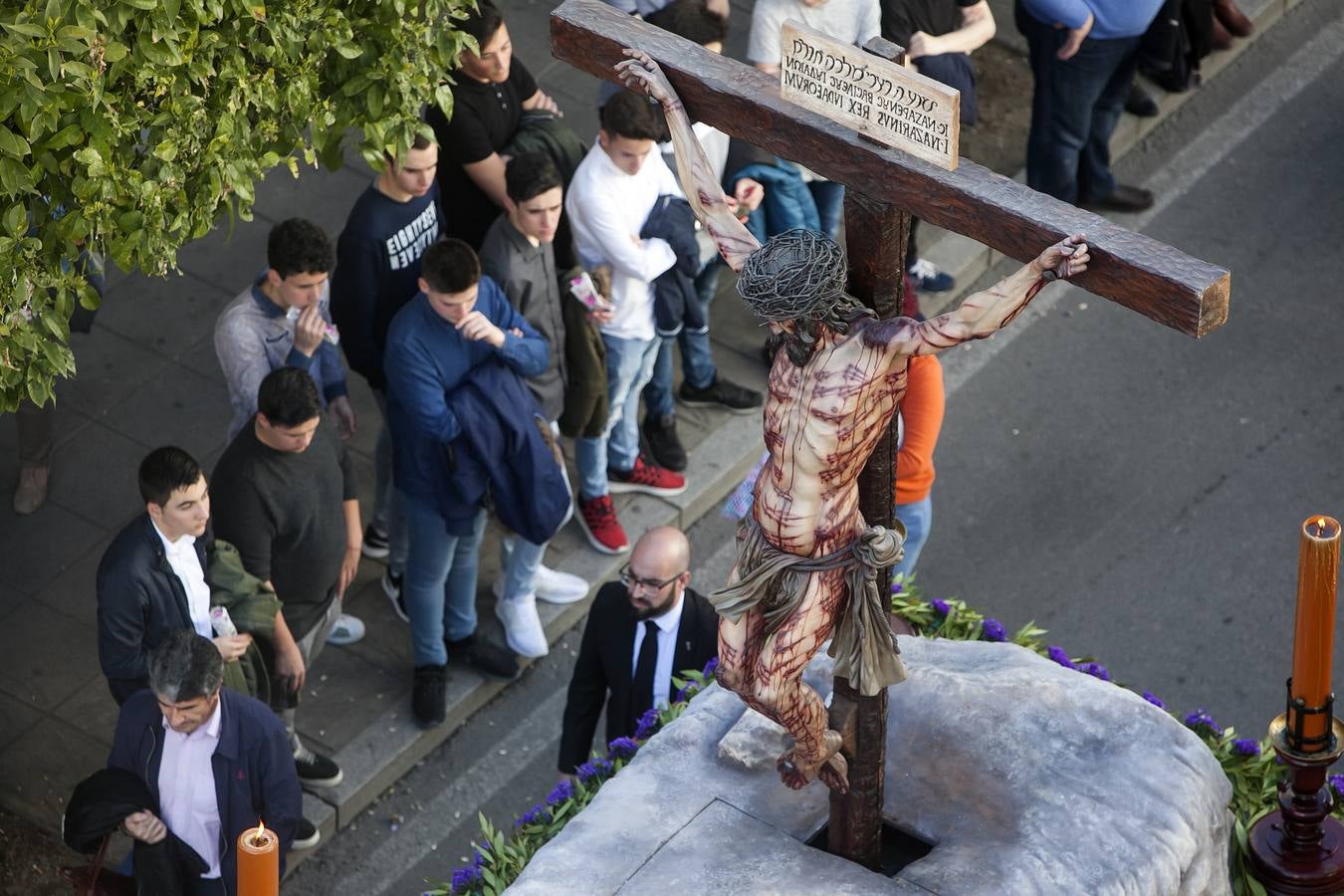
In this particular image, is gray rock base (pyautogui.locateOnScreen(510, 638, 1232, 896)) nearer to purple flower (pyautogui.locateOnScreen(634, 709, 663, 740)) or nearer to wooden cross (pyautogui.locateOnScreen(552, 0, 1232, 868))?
wooden cross (pyautogui.locateOnScreen(552, 0, 1232, 868))

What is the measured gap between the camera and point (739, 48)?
516 inches

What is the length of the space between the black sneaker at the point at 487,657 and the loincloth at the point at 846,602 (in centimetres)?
387

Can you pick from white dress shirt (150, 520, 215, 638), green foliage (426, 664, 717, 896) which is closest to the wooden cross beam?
green foliage (426, 664, 717, 896)

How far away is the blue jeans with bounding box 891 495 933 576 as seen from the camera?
8.73 meters

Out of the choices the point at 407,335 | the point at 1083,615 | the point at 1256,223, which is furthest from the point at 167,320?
the point at 1256,223

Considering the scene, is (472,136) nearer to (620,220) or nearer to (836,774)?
(620,220)

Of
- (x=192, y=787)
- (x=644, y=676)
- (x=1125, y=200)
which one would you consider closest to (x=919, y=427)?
(x=644, y=676)

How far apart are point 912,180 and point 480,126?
487 cm

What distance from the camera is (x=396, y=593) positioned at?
9.74m

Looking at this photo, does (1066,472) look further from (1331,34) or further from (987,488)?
(1331,34)

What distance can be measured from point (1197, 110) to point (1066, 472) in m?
3.34

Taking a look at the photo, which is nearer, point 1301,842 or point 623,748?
point 1301,842

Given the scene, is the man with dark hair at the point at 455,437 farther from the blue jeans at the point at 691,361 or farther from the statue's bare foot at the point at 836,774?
the statue's bare foot at the point at 836,774

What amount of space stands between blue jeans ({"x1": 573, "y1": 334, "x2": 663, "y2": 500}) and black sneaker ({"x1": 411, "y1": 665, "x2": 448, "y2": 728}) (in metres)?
1.22
